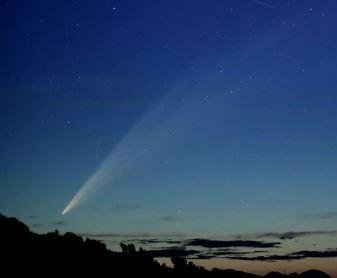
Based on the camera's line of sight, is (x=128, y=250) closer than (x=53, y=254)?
No

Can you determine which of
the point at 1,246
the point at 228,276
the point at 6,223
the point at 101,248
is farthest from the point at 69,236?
the point at 228,276

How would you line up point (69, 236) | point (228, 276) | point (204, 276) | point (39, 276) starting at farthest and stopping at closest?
point (228, 276), point (204, 276), point (69, 236), point (39, 276)

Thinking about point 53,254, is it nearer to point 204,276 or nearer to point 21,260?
point 21,260

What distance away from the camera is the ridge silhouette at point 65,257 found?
4544cm

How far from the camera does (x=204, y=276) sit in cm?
8025

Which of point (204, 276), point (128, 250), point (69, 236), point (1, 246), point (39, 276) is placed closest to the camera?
point (39, 276)

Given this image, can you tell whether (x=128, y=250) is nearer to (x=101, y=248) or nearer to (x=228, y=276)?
(x=101, y=248)

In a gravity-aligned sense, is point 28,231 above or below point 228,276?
above

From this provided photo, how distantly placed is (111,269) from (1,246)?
52.7 ft

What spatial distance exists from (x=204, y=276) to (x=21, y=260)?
40907 millimetres

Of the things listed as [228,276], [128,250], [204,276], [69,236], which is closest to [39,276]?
[69,236]

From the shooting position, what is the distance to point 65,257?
2120 inches

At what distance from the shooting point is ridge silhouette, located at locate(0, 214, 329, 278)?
45.4m

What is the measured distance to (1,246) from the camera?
46812 mm
